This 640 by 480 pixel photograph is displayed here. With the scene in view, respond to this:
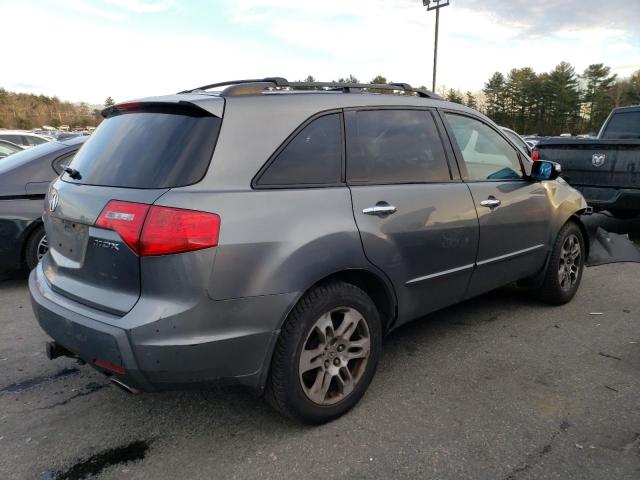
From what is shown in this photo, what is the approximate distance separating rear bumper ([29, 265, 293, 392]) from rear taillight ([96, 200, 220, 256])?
10.4 inches

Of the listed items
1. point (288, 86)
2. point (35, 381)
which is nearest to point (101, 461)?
point (35, 381)

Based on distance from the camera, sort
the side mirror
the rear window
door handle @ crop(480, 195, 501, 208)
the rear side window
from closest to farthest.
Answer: the rear window, door handle @ crop(480, 195, 501, 208), the side mirror, the rear side window

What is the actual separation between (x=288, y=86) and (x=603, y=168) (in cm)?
586

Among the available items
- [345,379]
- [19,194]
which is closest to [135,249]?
[345,379]

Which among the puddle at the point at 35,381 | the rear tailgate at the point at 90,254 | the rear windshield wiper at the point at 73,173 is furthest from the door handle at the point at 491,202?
Answer: the puddle at the point at 35,381

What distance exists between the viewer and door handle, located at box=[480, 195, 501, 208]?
356 centimetres

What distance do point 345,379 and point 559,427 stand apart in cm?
115

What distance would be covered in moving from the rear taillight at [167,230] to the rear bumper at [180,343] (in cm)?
26

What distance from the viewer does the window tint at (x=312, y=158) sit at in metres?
2.53

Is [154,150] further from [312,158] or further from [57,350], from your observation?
[57,350]

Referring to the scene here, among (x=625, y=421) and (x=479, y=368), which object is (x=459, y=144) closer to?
(x=479, y=368)

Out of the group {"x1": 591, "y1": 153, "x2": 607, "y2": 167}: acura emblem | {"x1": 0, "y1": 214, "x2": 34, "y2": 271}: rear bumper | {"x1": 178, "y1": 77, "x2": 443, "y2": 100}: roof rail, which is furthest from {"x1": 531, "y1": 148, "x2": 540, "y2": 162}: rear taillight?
{"x1": 0, "y1": 214, "x2": 34, "y2": 271}: rear bumper

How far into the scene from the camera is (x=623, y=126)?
9258mm

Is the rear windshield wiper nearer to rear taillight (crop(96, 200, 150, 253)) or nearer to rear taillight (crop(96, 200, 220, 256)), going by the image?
rear taillight (crop(96, 200, 150, 253))
